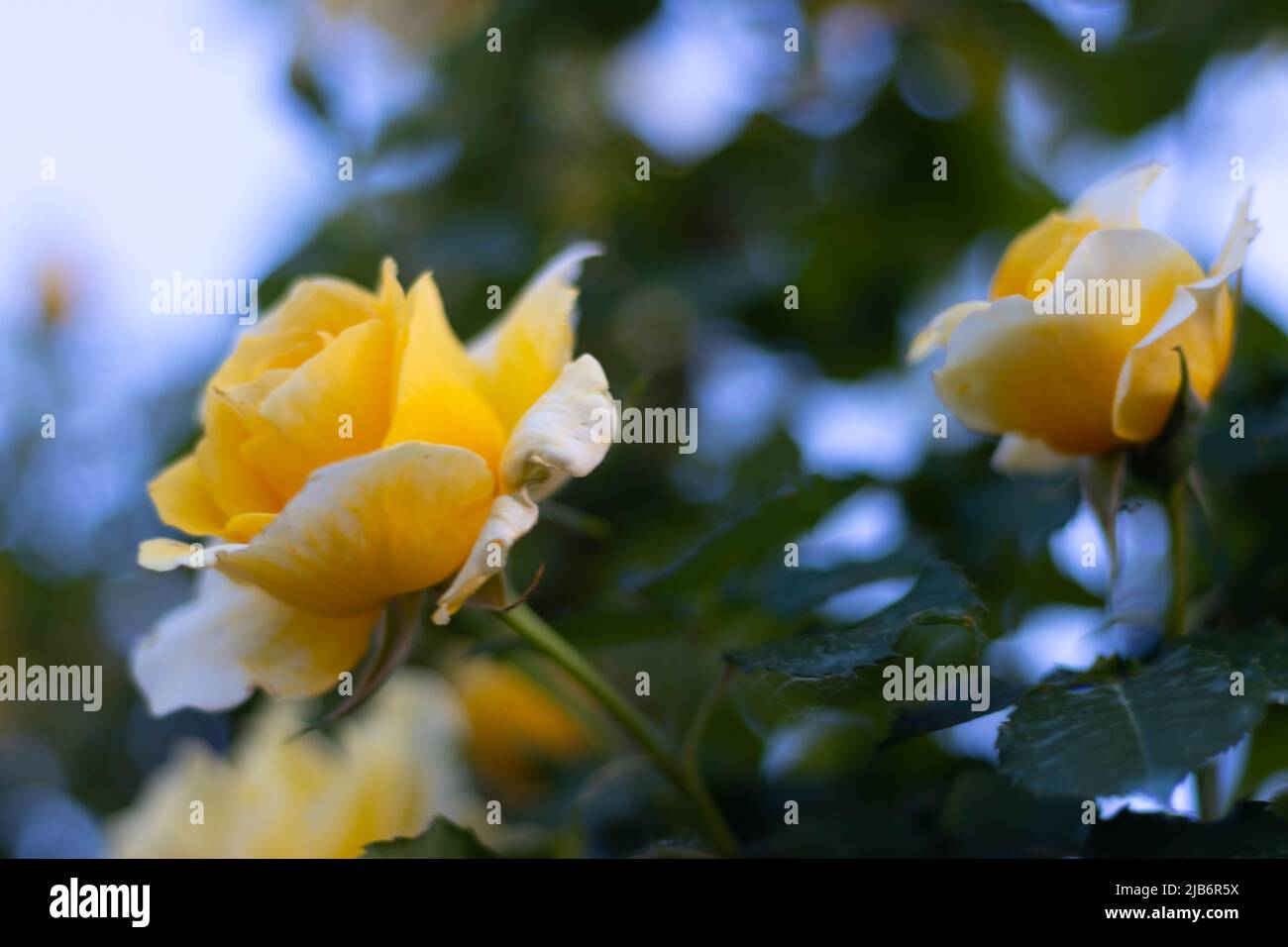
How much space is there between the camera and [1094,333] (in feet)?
1.89

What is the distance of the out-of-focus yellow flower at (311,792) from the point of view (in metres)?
0.84

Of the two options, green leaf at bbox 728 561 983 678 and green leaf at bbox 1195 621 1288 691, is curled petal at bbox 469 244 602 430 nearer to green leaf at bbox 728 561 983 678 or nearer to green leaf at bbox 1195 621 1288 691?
green leaf at bbox 728 561 983 678

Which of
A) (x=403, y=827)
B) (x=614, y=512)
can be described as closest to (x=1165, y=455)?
(x=403, y=827)

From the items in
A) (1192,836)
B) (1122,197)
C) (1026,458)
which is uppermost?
(1122,197)

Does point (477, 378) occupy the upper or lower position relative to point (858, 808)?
upper

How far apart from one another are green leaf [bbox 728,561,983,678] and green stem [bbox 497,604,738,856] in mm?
86

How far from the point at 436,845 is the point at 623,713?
0.12 meters

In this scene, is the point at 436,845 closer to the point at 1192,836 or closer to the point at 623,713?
the point at 623,713

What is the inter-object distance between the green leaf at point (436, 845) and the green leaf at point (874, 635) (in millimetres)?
178

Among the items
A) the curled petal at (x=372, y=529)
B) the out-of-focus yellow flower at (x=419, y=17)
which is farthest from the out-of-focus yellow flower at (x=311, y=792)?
the out-of-focus yellow flower at (x=419, y=17)

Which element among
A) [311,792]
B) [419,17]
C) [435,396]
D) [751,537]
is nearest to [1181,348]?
[751,537]

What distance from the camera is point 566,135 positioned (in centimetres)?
140

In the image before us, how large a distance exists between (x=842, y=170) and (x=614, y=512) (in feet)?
1.43
